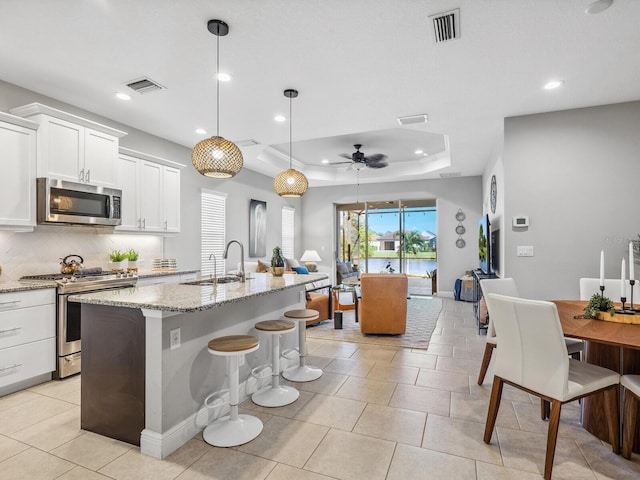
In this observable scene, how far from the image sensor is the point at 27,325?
304 cm

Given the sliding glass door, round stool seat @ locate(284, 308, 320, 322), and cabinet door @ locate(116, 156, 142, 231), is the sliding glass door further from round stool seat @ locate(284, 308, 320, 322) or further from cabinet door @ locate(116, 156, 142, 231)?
cabinet door @ locate(116, 156, 142, 231)

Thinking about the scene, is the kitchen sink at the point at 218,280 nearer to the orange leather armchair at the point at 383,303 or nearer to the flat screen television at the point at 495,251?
the orange leather armchair at the point at 383,303

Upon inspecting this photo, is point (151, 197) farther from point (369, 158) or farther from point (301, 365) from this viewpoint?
point (369, 158)

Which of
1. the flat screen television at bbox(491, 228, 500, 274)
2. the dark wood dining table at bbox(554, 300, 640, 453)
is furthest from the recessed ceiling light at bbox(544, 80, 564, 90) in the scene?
the dark wood dining table at bbox(554, 300, 640, 453)

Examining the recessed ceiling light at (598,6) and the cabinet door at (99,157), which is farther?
the cabinet door at (99,157)

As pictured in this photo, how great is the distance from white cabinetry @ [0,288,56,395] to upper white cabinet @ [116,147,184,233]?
138 centimetres

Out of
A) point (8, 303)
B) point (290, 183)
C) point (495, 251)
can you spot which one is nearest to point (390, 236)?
point (495, 251)

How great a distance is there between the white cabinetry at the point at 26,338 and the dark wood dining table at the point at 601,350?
164 inches

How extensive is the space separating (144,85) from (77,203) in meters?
1.45

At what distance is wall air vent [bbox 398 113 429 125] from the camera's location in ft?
14.4

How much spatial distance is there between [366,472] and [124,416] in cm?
160

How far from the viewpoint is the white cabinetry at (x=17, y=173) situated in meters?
3.14

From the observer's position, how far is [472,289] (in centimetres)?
770

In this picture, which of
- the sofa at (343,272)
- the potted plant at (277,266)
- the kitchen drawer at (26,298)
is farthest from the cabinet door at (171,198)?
the sofa at (343,272)
